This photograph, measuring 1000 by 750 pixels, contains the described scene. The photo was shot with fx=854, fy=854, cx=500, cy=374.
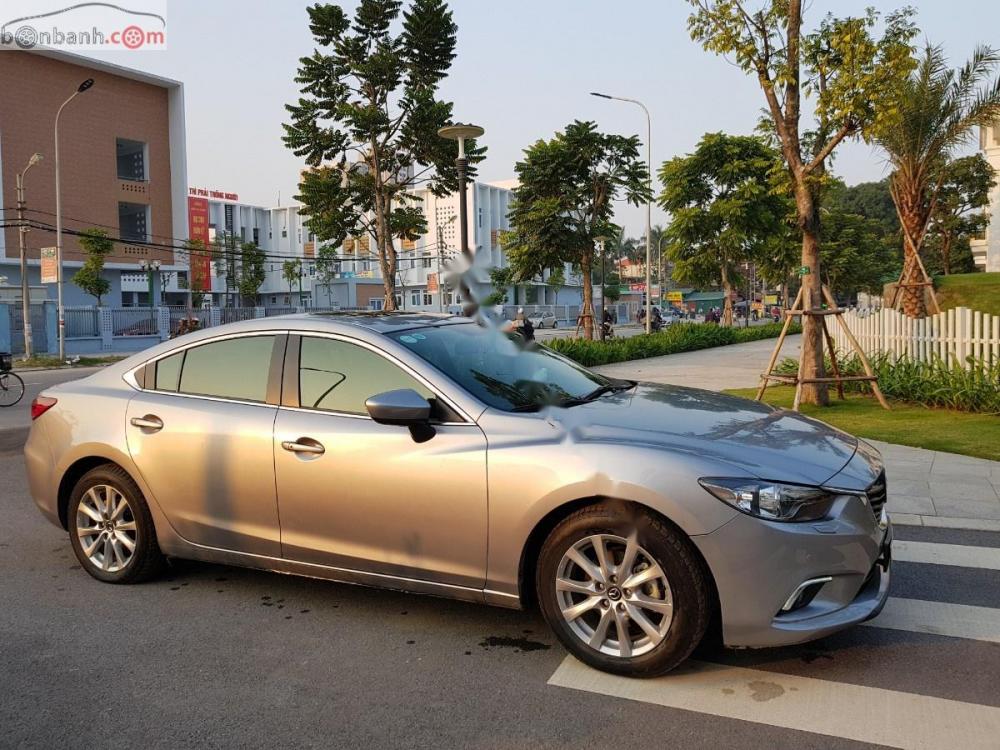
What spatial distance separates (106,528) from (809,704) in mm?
3784

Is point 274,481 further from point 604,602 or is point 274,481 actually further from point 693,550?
point 693,550

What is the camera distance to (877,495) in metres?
3.69

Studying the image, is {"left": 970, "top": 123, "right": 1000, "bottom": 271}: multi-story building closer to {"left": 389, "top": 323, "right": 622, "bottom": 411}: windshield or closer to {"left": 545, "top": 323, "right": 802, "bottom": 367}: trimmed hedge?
{"left": 545, "top": 323, "right": 802, "bottom": 367}: trimmed hedge

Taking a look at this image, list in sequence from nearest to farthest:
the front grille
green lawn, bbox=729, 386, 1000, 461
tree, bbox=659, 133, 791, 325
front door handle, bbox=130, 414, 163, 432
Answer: the front grille
front door handle, bbox=130, 414, 163, 432
green lawn, bbox=729, 386, 1000, 461
tree, bbox=659, 133, 791, 325

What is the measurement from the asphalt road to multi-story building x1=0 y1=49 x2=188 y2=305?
39.2 m

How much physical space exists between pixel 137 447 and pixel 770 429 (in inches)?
130

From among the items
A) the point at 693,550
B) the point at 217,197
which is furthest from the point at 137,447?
the point at 217,197

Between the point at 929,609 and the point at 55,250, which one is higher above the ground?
the point at 55,250

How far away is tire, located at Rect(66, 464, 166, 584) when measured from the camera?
4.70 m

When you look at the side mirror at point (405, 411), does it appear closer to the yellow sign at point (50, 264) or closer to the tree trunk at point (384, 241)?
the tree trunk at point (384, 241)

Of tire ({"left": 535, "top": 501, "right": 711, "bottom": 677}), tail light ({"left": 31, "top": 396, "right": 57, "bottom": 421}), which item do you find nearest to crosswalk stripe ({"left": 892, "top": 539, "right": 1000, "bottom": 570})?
tire ({"left": 535, "top": 501, "right": 711, "bottom": 677})

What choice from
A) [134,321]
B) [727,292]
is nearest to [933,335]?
[727,292]

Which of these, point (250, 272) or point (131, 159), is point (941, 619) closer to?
point (131, 159)

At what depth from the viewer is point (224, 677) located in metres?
3.61
